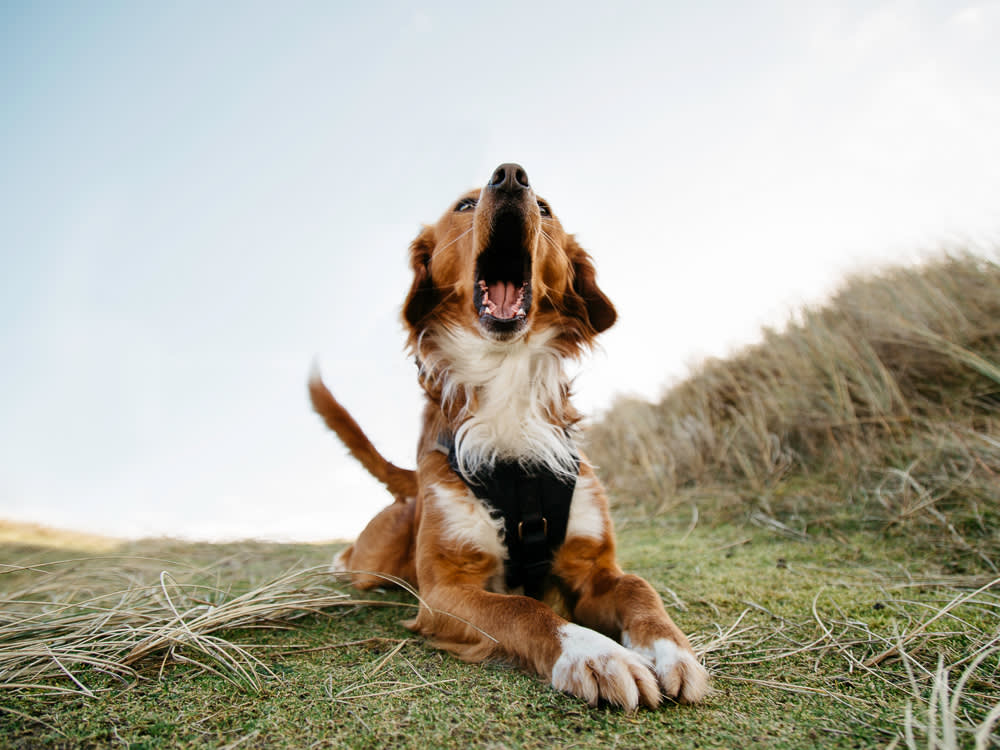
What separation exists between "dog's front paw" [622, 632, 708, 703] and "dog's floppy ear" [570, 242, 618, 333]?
5.43 feet

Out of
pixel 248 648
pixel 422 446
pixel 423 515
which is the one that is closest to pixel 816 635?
pixel 423 515

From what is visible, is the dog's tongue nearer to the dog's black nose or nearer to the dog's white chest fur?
the dog's white chest fur

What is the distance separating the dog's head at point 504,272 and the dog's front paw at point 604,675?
4.48 ft

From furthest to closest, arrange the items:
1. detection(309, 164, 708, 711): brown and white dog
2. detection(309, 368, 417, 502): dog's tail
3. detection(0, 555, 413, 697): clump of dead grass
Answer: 1. detection(309, 368, 417, 502): dog's tail
2. detection(309, 164, 708, 711): brown and white dog
3. detection(0, 555, 413, 697): clump of dead grass

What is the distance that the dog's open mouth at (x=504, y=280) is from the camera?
252cm

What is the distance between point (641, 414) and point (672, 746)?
5.76 meters

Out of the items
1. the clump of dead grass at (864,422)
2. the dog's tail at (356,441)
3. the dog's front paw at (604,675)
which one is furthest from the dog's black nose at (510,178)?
the clump of dead grass at (864,422)

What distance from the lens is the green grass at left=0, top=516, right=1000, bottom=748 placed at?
48.3 inches

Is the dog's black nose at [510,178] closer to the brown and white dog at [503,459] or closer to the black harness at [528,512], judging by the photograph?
the brown and white dog at [503,459]

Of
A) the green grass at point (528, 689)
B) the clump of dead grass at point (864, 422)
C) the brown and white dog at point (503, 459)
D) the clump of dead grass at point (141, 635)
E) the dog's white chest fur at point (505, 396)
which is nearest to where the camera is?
the green grass at point (528, 689)

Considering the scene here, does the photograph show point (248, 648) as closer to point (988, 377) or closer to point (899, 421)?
point (899, 421)

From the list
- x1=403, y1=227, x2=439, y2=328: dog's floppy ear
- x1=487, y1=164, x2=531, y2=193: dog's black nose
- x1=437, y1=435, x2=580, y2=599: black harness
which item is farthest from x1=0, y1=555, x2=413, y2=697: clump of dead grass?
x1=487, y1=164, x2=531, y2=193: dog's black nose

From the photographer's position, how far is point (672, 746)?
120cm

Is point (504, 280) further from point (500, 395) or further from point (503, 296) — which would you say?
point (500, 395)
